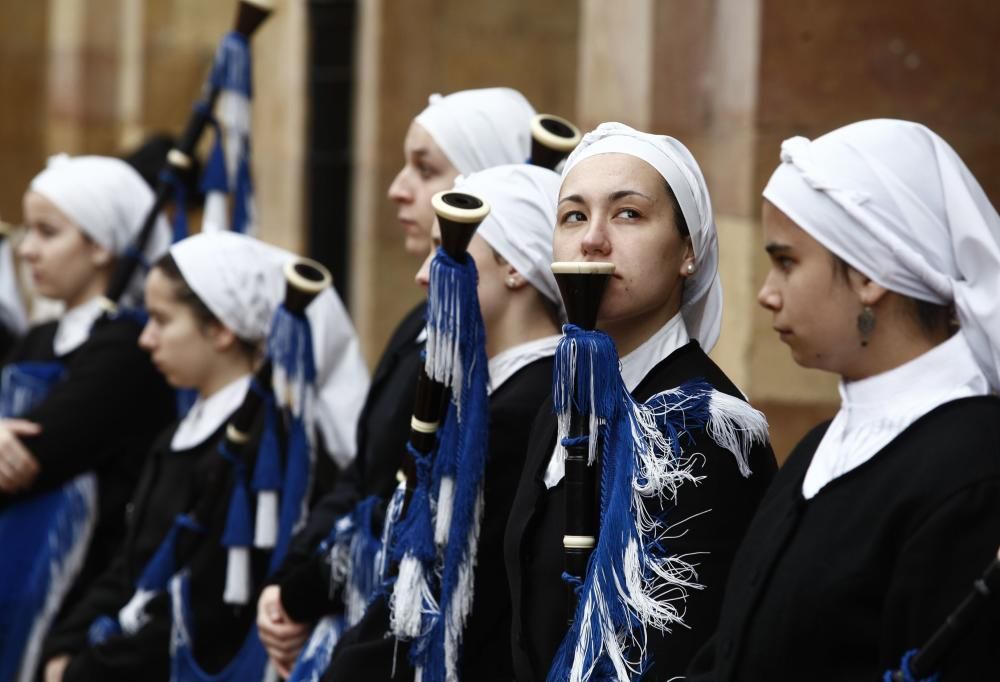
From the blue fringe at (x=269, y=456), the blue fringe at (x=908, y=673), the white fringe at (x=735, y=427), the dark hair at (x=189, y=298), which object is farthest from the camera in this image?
the dark hair at (x=189, y=298)

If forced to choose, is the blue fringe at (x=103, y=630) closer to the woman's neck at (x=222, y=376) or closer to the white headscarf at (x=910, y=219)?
the woman's neck at (x=222, y=376)

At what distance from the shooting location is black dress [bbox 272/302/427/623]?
4.52 m

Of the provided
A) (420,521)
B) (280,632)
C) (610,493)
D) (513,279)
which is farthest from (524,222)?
(280,632)

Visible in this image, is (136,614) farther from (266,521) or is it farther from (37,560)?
(37,560)

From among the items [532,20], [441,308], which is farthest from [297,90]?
[441,308]

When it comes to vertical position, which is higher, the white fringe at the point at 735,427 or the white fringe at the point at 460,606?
the white fringe at the point at 735,427

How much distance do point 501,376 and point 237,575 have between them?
1.51 metres

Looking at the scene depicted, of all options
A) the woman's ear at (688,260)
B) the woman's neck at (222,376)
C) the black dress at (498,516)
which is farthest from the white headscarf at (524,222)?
the woman's neck at (222,376)

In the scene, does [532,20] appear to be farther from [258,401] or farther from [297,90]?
[258,401]

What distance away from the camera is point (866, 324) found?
117 inches

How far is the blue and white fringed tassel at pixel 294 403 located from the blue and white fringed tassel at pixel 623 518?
191cm

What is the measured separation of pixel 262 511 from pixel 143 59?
7625 mm

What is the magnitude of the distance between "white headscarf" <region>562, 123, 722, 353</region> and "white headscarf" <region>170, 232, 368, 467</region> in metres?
1.90

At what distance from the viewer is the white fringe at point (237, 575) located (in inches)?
203
